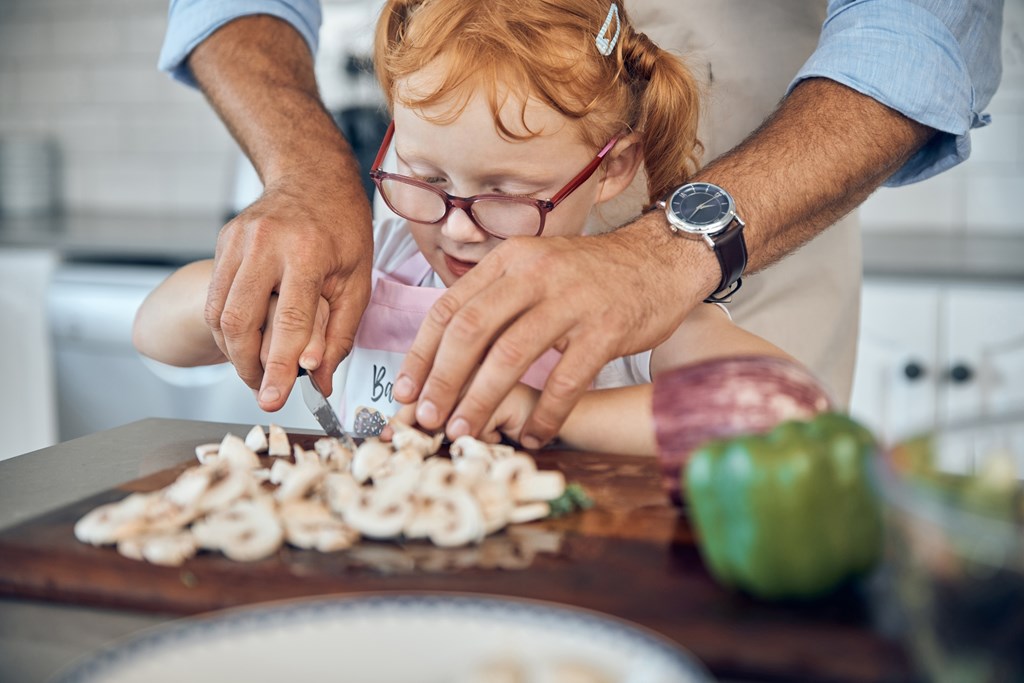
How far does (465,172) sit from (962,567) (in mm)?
881

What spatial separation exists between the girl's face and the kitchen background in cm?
69

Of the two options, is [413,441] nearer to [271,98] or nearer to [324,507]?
[324,507]

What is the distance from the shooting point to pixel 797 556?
536 millimetres

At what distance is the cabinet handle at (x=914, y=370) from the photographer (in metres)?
2.03

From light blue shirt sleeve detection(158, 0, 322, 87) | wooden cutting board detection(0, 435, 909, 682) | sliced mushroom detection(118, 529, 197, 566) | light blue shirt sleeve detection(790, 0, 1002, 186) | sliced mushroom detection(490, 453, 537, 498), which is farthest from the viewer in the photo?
light blue shirt sleeve detection(158, 0, 322, 87)

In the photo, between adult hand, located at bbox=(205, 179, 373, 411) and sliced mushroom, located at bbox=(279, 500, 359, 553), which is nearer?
sliced mushroom, located at bbox=(279, 500, 359, 553)

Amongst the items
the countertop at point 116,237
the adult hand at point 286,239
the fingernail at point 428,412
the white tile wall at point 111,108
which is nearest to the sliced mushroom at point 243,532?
the fingernail at point 428,412

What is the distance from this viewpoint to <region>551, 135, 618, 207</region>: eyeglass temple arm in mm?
1200

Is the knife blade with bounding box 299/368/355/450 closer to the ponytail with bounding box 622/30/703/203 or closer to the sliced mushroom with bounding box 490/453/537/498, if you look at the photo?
the sliced mushroom with bounding box 490/453/537/498

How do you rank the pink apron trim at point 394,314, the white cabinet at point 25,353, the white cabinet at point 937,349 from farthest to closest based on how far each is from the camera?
the white cabinet at point 25,353 → the white cabinet at point 937,349 → the pink apron trim at point 394,314

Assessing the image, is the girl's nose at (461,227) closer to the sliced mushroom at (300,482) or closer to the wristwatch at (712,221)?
the wristwatch at (712,221)

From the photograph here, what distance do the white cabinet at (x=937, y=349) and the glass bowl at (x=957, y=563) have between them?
158 cm

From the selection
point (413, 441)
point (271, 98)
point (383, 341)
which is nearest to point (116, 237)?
point (271, 98)

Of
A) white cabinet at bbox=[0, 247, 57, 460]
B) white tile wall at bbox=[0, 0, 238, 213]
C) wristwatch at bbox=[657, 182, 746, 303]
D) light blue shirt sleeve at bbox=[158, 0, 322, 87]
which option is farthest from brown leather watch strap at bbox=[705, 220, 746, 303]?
white tile wall at bbox=[0, 0, 238, 213]
